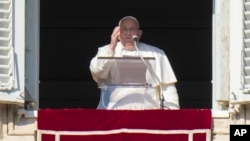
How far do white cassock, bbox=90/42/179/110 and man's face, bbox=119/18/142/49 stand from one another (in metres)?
0.03

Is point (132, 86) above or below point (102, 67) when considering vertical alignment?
below

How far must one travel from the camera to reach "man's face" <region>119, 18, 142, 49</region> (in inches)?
A: 520

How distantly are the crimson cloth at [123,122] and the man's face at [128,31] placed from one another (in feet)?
1.70

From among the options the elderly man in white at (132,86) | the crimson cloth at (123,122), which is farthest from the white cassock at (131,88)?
the crimson cloth at (123,122)

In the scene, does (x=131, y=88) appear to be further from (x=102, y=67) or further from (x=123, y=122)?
(x=123, y=122)

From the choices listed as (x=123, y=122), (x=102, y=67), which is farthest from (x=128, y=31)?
(x=123, y=122)

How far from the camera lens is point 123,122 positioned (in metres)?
12.8

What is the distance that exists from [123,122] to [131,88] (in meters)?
0.29

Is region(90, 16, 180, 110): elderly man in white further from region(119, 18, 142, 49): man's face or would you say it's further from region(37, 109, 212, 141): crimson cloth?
region(37, 109, 212, 141): crimson cloth

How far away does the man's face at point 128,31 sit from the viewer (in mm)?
13203

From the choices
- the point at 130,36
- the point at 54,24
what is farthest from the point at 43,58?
the point at 130,36

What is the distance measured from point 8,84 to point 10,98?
9 centimetres

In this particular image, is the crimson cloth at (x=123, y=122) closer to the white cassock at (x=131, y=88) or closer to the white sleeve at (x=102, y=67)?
the white cassock at (x=131, y=88)

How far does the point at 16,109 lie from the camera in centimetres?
1292
